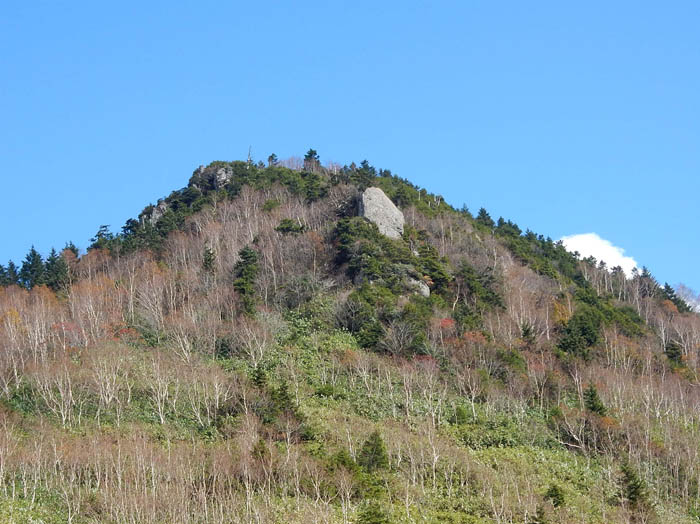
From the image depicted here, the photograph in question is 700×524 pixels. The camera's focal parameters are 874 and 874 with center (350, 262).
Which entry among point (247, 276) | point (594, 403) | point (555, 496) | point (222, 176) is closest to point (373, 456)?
point (555, 496)

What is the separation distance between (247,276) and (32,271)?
23.8 metres

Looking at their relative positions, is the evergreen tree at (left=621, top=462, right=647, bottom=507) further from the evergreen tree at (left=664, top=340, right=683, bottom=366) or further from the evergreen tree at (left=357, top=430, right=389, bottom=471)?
the evergreen tree at (left=664, top=340, right=683, bottom=366)

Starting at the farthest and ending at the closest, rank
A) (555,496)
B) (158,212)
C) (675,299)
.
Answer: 1. (158,212)
2. (675,299)
3. (555,496)

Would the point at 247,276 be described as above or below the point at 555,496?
above

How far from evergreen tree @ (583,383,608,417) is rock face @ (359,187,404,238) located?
28629 millimetres

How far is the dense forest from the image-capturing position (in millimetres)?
38500

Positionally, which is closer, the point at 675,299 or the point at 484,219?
the point at 675,299

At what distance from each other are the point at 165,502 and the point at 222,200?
59.5m

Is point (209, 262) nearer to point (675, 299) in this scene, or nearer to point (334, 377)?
point (334, 377)

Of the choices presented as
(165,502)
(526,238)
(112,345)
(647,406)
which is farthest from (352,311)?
(526,238)

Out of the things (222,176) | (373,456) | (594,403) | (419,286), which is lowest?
(373,456)

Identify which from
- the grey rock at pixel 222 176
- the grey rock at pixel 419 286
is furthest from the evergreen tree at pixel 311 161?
the grey rock at pixel 419 286

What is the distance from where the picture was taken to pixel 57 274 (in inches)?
3063

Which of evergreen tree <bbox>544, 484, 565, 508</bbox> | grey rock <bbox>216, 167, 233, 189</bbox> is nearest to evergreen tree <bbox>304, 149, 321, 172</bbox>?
grey rock <bbox>216, 167, 233, 189</bbox>
